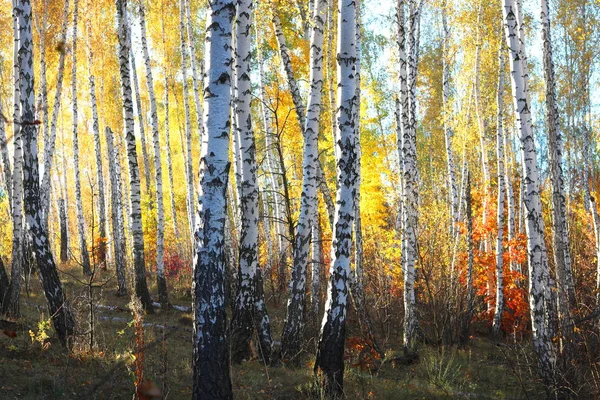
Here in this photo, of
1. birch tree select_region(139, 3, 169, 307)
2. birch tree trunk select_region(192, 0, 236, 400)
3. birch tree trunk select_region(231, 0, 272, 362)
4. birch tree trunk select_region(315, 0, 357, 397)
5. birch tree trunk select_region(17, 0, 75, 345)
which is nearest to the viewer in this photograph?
birch tree trunk select_region(192, 0, 236, 400)

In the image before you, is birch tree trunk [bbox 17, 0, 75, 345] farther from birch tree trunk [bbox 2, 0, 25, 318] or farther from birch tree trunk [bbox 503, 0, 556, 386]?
birch tree trunk [bbox 503, 0, 556, 386]

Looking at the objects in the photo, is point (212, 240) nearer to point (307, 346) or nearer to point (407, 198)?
point (307, 346)

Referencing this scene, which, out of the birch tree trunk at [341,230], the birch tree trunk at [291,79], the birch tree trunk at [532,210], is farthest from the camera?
the birch tree trunk at [291,79]

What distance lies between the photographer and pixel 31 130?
6957 mm

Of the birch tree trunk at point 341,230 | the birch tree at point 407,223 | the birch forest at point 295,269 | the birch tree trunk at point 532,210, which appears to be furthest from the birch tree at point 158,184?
the birch tree trunk at point 532,210

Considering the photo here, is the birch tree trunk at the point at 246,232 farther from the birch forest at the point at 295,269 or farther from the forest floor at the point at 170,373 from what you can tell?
the forest floor at the point at 170,373

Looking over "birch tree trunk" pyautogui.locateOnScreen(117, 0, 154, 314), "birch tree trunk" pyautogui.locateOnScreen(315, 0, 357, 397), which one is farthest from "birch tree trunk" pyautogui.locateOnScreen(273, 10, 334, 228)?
"birch tree trunk" pyautogui.locateOnScreen(117, 0, 154, 314)

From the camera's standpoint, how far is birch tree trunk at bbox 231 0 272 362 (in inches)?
307

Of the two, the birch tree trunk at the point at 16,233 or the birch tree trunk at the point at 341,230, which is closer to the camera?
the birch tree trunk at the point at 341,230

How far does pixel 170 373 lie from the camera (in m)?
6.58

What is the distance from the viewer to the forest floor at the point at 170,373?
18.1ft

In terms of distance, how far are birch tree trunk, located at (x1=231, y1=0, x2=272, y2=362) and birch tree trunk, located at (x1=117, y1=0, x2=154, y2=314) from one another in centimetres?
382

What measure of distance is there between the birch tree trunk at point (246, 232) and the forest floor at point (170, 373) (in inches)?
15.3

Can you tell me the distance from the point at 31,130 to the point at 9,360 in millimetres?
2788
